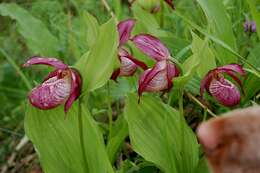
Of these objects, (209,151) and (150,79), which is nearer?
(209,151)

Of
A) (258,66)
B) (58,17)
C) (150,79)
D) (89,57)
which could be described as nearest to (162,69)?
(150,79)

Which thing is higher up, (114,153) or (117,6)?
(117,6)

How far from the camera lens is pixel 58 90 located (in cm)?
105

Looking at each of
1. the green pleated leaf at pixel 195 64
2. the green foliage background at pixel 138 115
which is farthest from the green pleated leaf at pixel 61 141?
the green pleated leaf at pixel 195 64

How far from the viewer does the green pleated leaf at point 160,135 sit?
1152 mm

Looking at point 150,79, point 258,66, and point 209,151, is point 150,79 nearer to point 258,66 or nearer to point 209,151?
point 258,66

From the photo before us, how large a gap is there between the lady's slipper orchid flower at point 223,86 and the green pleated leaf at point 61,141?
25cm

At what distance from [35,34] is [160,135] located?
84 centimetres

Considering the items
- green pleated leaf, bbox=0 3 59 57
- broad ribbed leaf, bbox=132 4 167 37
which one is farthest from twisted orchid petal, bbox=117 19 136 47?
green pleated leaf, bbox=0 3 59 57

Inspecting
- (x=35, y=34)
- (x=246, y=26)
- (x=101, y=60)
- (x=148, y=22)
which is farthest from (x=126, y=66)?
(x=35, y=34)

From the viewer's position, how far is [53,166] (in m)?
1.20

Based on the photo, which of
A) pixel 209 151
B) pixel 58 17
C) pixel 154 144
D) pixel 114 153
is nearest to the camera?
pixel 209 151

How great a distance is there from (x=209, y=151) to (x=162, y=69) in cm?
58

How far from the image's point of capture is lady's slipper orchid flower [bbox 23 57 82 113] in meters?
1.05
